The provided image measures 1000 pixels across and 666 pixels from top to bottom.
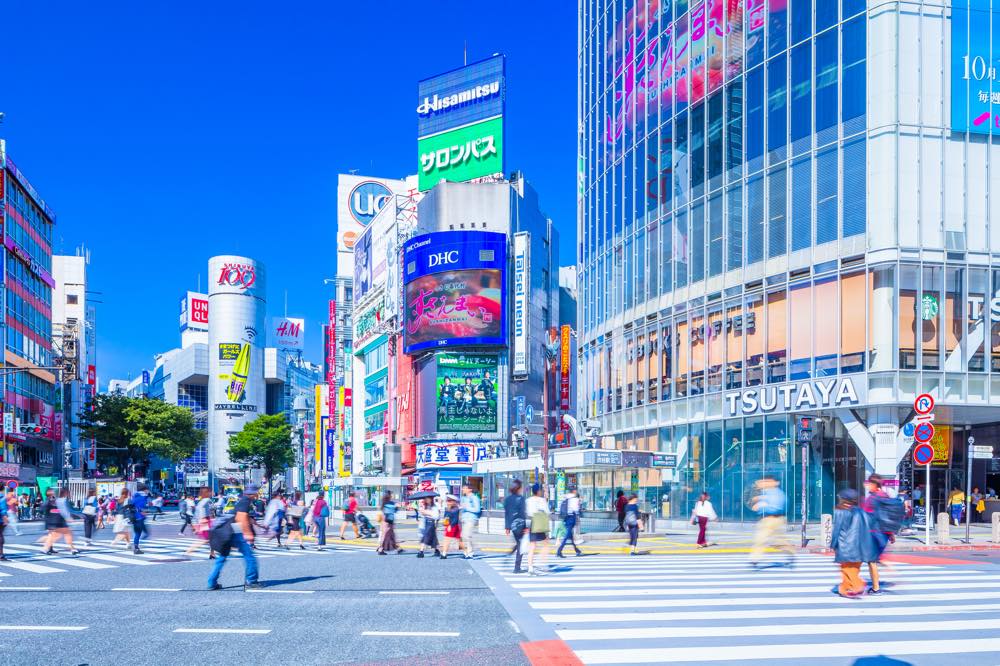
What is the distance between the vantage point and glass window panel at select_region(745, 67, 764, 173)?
122ft

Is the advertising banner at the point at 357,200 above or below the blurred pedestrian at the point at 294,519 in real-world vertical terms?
above

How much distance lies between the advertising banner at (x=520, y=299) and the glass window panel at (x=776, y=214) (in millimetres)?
39780

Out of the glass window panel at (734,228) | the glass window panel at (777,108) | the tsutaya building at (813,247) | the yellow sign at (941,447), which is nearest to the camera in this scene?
the tsutaya building at (813,247)

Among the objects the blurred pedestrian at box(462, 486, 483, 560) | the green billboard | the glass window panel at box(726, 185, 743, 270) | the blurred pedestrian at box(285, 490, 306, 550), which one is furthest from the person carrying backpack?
the green billboard

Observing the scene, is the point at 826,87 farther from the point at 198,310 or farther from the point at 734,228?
the point at 198,310

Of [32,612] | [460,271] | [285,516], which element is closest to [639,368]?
[285,516]

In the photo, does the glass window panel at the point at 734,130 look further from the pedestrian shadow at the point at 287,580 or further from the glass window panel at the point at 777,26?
the pedestrian shadow at the point at 287,580

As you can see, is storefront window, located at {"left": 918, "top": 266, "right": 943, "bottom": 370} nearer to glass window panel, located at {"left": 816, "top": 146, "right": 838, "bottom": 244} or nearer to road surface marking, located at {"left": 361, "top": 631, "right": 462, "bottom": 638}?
glass window panel, located at {"left": 816, "top": 146, "right": 838, "bottom": 244}

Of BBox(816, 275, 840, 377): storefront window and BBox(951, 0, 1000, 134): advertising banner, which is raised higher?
BBox(951, 0, 1000, 134): advertising banner

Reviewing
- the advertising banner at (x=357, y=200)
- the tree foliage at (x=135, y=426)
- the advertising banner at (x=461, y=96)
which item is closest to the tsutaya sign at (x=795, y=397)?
the advertising banner at (x=461, y=96)

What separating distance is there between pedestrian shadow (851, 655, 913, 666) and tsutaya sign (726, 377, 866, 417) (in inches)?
944

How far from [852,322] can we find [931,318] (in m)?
2.52

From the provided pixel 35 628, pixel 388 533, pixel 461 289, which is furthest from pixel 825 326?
pixel 461 289

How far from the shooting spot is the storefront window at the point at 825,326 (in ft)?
108
